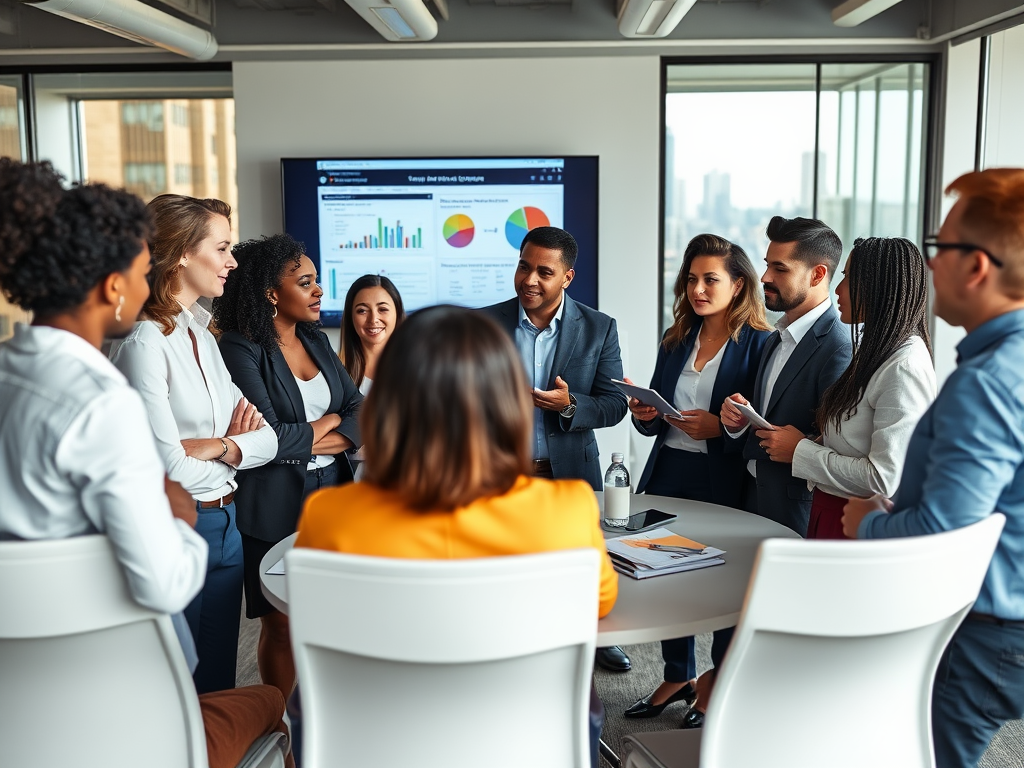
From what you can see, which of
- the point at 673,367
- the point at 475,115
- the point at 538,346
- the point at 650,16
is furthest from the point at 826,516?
the point at 475,115

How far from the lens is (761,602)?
1313 mm

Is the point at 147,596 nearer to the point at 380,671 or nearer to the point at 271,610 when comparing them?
the point at 380,671

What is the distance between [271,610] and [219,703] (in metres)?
0.98

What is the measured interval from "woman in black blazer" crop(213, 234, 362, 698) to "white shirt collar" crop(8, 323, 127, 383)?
1280 mm

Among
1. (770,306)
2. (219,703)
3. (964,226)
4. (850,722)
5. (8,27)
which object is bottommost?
(219,703)

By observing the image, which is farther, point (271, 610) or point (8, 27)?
point (8, 27)

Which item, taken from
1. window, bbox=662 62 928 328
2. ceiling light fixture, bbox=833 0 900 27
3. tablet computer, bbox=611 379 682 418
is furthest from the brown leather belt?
ceiling light fixture, bbox=833 0 900 27

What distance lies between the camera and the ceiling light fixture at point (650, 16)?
430cm

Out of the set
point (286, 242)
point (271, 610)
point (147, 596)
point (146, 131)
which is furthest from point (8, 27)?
point (147, 596)

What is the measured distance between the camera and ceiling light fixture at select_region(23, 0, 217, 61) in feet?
12.7

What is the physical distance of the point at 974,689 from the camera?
5.39 ft

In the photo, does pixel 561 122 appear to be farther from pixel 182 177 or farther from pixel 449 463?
pixel 449 463

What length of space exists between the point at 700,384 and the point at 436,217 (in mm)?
2778

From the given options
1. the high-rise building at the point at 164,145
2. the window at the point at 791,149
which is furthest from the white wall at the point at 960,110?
the high-rise building at the point at 164,145
